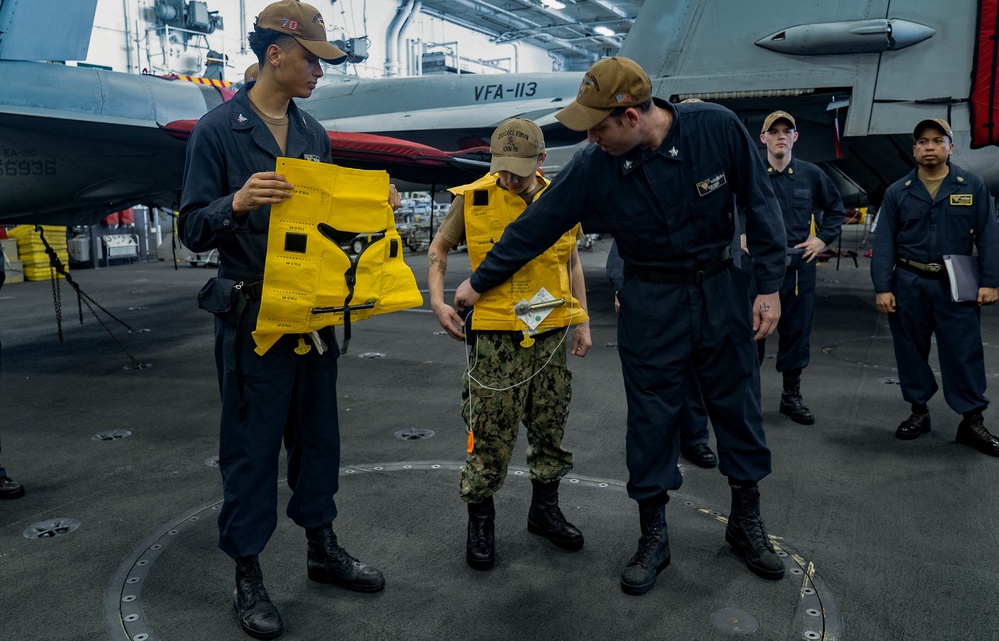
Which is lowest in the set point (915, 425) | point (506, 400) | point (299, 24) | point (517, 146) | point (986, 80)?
point (915, 425)

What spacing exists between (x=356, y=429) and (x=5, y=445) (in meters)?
2.14

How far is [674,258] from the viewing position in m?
2.52

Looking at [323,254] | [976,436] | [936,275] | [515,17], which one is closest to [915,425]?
[976,436]

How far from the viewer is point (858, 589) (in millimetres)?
2502

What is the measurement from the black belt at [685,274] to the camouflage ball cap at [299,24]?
1.34m

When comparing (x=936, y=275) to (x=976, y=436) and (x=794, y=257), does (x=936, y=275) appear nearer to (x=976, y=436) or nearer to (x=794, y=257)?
(x=794, y=257)

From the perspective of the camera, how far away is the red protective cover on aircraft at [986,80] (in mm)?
6184

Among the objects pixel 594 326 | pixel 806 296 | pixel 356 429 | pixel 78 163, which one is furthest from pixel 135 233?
pixel 806 296

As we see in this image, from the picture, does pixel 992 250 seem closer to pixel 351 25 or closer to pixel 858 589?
pixel 858 589

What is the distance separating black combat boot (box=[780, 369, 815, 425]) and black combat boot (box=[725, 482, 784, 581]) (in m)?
1.97

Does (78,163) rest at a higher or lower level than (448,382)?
higher

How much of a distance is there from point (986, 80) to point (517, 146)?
19.2 ft

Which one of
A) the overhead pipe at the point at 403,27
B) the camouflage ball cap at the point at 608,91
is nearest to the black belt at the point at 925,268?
the camouflage ball cap at the point at 608,91

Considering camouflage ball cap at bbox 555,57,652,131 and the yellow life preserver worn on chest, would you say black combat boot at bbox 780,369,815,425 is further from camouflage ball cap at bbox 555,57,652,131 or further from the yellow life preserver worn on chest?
camouflage ball cap at bbox 555,57,652,131
